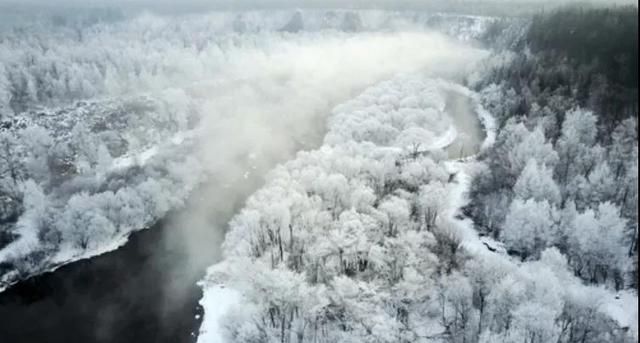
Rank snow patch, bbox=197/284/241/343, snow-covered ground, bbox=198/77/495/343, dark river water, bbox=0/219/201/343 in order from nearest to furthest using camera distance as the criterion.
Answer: snow patch, bbox=197/284/241/343
dark river water, bbox=0/219/201/343
snow-covered ground, bbox=198/77/495/343

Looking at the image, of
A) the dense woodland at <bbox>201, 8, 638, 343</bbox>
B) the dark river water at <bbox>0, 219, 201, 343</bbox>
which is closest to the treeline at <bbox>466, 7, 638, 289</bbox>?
the dense woodland at <bbox>201, 8, 638, 343</bbox>

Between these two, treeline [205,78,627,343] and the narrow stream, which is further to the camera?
the narrow stream

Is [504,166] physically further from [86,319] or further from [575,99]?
[86,319]

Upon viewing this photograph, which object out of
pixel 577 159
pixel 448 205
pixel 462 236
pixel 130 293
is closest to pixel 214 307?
pixel 130 293

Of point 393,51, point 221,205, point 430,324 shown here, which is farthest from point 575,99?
point 393,51

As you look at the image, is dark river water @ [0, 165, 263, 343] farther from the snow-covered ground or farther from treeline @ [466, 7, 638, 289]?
treeline @ [466, 7, 638, 289]

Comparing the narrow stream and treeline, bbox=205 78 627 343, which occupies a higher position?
treeline, bbox=205 78 627 343

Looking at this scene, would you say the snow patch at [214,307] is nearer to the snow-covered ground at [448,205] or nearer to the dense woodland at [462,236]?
the snow-covered ground at [448,205]
